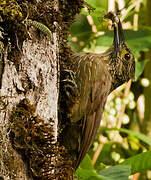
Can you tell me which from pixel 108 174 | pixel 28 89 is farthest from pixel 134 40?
pixel 28 89

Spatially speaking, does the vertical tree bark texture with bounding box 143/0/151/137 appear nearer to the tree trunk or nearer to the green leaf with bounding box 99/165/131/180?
the green leaf with bounding box 99/165/131/180

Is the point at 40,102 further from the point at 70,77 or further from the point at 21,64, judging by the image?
the point at 70,77

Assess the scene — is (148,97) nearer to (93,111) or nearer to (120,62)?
(120,62)

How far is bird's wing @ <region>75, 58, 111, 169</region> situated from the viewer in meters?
2.11

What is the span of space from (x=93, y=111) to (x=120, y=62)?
482 millimetres

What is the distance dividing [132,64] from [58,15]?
108 cm

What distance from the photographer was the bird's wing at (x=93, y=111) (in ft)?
6.93

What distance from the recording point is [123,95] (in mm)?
3361

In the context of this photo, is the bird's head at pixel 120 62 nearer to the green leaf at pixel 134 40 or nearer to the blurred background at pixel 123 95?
the blurred background at pixel 123 95

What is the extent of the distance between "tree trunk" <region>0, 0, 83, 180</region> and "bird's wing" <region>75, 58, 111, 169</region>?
0.53m

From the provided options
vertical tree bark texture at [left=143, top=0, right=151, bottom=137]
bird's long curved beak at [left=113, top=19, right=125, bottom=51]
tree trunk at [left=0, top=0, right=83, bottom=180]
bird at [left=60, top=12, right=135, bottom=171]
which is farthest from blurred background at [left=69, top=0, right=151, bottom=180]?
tree trunk at [left=0, top=0, right=83, bottom=180]

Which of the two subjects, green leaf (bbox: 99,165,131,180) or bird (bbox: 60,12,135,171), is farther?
bird (bbox: 60,12,135,171)

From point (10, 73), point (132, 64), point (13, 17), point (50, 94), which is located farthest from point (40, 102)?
point (132, 64)

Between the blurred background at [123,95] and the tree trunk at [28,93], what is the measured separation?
1.03 meters
